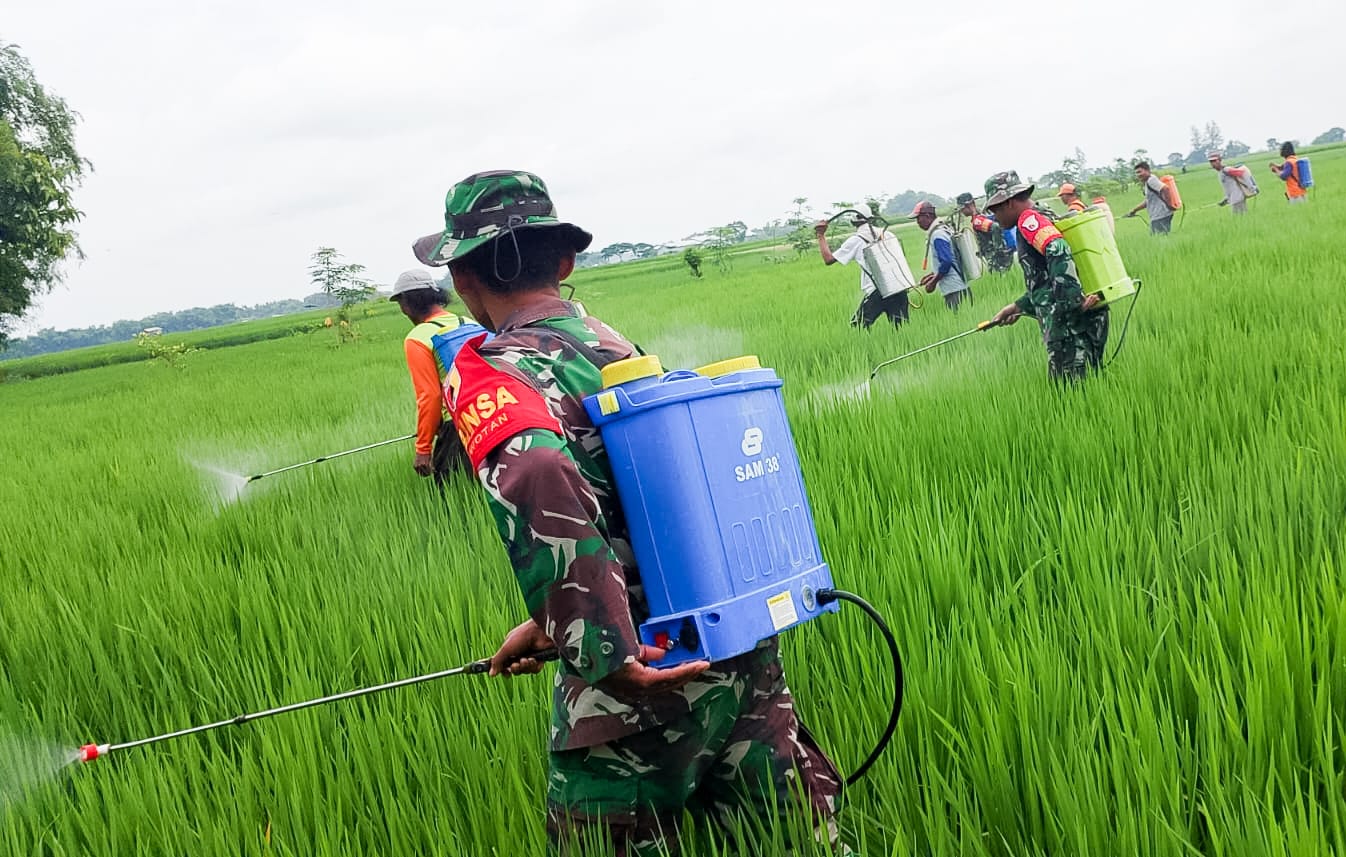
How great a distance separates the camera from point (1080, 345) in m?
5.00

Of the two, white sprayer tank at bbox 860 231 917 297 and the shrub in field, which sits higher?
the shrub in field

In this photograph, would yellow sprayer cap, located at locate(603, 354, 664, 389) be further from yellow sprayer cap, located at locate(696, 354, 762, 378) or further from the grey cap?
the grey cap

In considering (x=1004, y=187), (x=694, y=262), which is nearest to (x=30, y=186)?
(x=694, y=262)

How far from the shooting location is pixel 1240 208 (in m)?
15.9

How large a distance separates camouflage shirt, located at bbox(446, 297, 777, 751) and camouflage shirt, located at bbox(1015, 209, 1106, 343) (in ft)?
13.2

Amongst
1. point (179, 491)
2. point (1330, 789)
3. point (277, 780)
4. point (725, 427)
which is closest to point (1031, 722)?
point (1330, 789)

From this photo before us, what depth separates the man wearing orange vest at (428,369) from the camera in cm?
431

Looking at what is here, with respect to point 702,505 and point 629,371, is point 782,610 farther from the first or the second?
point 629,371

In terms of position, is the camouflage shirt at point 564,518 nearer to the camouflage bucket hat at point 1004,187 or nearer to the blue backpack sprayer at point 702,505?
the blue backpack sprayer at point 702,505

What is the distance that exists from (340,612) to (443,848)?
1541 millimetres

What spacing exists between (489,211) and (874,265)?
25.0 ft

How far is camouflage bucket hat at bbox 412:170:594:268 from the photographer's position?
1.47m

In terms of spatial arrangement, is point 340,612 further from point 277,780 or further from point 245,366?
point 245,366

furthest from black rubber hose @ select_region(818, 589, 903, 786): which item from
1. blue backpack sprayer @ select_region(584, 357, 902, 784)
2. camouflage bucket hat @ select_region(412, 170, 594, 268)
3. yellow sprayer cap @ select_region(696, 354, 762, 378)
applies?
camouflage bucket hat @ select_region(412, 170, 594, 268)
